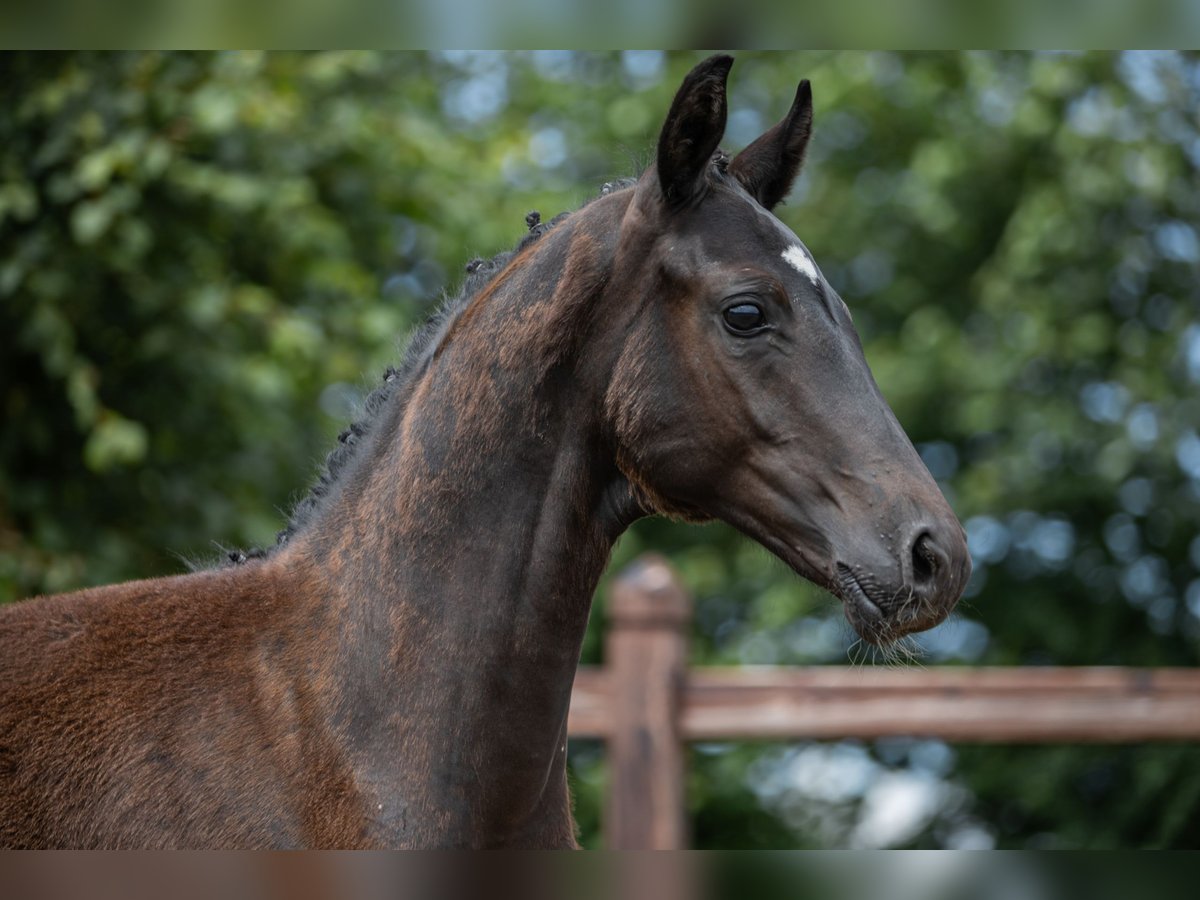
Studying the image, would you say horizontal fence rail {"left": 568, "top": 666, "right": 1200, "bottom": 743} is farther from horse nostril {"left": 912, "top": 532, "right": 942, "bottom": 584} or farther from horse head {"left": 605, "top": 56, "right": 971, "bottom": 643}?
horse nostril {"left": 912, "top": 532, "right": 942, "bottom": 584}

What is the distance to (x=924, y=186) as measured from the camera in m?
10.1

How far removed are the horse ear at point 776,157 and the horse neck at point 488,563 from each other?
37 cm

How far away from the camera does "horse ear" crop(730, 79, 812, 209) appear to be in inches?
102

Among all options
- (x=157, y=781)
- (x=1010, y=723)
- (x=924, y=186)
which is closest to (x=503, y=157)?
(x=924, y=186)

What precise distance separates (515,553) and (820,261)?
902 cm

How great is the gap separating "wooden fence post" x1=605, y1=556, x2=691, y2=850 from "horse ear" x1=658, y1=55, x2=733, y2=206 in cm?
373

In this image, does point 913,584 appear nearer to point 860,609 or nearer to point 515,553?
point 860,609

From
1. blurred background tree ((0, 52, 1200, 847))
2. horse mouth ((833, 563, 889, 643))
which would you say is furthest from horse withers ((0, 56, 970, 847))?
blurred background tree ((0, 52, 1200, 847))

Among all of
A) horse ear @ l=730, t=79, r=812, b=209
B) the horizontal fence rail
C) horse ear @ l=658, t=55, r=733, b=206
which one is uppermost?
horse ear @ l=658, t=55, r=733, b=206

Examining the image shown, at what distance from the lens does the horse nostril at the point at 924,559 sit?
2107mm

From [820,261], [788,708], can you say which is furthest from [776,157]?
[820,261]

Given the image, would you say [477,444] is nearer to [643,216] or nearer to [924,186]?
[643,216]

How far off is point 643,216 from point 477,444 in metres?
0.51

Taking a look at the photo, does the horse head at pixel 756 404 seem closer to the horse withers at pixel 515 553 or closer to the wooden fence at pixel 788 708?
the horse withers at pixel 515 553
